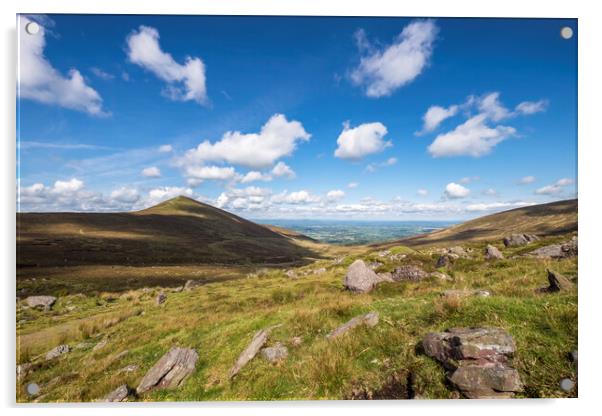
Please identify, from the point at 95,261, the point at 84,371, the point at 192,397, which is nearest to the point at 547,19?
the point at 192,397

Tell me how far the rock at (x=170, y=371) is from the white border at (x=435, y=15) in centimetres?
179

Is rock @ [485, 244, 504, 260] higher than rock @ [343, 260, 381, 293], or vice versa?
rock @ [485, 244, 504, 260]

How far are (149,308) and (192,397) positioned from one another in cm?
861

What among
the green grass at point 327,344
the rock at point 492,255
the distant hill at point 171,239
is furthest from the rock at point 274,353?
the distant hill at point 171,239

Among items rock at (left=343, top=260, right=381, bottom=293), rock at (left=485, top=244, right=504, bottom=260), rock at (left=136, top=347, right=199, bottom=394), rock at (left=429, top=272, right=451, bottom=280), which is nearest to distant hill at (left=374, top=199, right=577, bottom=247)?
rock at (left=485, top=244, right=504, bottom=260)

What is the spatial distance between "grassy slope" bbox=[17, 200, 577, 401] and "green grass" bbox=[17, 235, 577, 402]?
2 cm

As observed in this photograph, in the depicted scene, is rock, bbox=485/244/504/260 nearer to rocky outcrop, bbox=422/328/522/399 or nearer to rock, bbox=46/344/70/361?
rocky outcrop, bbox=422/328/522/399

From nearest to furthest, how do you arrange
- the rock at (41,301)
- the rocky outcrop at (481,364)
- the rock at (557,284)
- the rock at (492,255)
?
the rocky outcrop at (481,364), the rock at (557,284), the rock at (41,301), the rock at (492,255)

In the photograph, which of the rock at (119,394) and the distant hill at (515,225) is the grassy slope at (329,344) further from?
the distant hill at (515,225)

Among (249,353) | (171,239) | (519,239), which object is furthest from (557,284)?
(171,239)

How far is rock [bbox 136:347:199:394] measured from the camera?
5.54 meters

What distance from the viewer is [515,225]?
13.8 meters

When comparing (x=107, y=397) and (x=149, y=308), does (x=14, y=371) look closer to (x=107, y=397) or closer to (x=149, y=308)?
(x=107, y=397)

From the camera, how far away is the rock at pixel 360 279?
924cm
